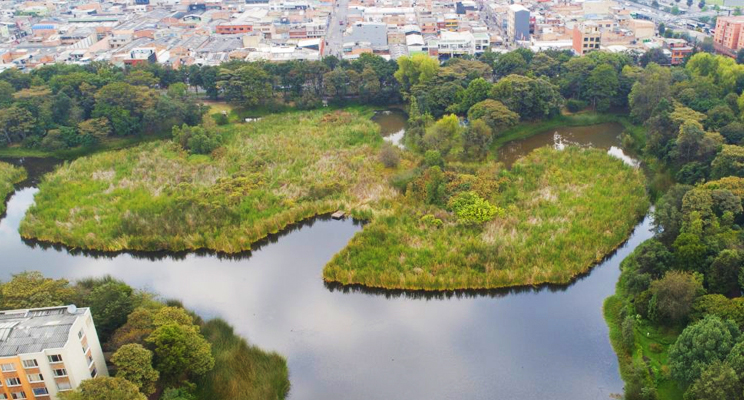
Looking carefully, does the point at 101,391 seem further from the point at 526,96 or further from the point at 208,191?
the point at 526,96

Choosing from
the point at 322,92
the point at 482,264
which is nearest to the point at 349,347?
the point at 482,264

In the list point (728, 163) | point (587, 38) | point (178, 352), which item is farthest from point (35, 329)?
point (587, 38)

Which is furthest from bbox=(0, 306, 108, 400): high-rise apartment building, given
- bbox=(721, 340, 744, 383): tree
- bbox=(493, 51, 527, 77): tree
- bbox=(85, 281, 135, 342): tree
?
bbox=(493, 51, 527, 77): tree

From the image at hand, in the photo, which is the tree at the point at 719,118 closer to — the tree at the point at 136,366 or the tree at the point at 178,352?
the tree at the point at 178,352

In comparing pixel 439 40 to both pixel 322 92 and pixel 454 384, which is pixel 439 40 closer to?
pixel 322 92

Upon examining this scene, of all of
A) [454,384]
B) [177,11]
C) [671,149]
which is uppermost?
[177,11]
